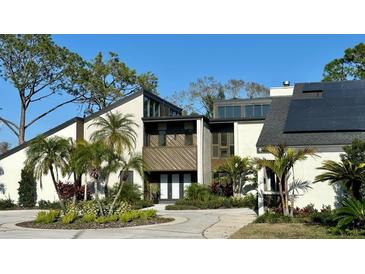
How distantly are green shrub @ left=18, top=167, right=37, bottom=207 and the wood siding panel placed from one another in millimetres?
6999

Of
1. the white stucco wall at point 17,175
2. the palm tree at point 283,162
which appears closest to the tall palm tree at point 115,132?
the white stucco wall at point 17,175

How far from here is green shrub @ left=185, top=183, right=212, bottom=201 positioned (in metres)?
24.7

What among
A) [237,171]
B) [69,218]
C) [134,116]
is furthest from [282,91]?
[69,218]

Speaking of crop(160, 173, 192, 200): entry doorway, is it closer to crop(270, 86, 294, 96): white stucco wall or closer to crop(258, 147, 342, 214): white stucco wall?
crop(270, 86, 294, 96): white stucco wall

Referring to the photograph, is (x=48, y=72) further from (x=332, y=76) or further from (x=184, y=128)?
(x=332, y=76)

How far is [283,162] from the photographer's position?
1570 cm

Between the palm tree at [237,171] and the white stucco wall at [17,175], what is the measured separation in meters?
9.47

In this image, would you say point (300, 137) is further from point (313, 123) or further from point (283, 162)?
point (283, 162)

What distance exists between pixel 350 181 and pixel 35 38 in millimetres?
27112

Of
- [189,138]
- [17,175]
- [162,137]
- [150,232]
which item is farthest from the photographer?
[162,137]

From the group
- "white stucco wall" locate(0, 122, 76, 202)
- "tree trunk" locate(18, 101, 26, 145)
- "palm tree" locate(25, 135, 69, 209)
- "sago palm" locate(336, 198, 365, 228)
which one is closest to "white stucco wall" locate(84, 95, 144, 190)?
"white stucco wall" locate(0, 122, 76, 202)

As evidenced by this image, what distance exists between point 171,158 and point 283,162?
1290 cm

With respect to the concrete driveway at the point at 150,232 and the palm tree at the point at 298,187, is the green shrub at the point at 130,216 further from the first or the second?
the palm tree at the point at 298,187

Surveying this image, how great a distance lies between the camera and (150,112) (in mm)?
29375
